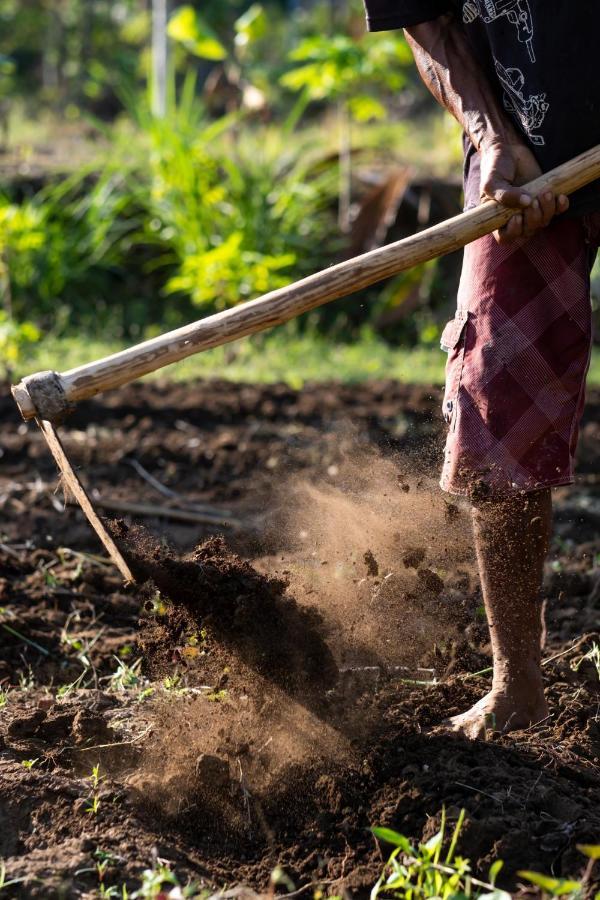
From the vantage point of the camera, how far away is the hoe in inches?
89.1

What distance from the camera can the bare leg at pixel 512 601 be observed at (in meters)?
2.42

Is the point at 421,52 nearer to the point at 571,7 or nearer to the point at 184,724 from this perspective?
the point at 571,7

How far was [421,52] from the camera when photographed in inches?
100

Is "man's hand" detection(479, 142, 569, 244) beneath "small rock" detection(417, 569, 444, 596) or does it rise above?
above

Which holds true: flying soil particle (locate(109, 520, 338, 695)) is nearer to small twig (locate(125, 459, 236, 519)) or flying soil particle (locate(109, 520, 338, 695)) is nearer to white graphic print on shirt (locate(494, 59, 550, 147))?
white graphic print on shirt (locate(494, 59, 550, 147))

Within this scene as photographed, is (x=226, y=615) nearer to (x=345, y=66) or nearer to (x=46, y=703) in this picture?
(x=46, y=703)

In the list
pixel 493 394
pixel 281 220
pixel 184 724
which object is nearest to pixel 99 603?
pixel 184 724

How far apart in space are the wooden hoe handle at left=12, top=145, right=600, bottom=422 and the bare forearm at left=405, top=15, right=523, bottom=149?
7.9 inches

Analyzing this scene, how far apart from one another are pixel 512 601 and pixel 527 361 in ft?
1.78

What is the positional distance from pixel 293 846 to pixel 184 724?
428mm

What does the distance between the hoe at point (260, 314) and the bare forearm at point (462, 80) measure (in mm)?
202

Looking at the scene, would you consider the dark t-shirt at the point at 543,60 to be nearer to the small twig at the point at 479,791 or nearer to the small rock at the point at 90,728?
the small twig at the point at 479,791

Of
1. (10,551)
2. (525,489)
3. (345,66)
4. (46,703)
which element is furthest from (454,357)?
(345,66)

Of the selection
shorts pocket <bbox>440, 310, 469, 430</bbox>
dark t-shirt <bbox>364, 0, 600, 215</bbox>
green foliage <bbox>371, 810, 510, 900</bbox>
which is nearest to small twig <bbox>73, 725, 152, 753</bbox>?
green foliage <bbox>371, 810, 510, 900</bbox>
